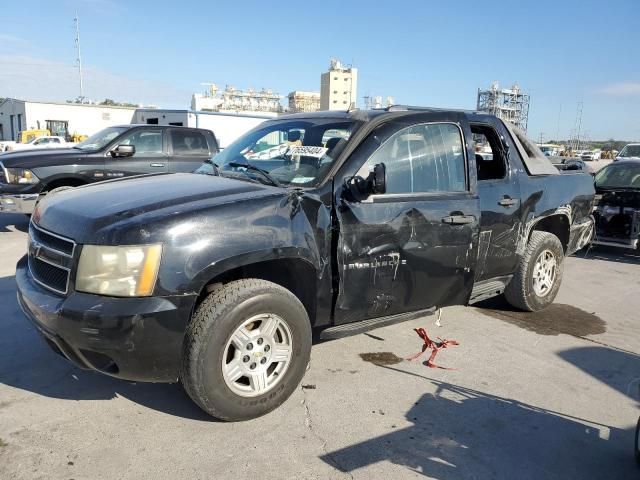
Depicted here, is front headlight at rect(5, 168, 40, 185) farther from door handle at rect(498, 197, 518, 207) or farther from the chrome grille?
door handle at rect(498, 197, 518, 207)

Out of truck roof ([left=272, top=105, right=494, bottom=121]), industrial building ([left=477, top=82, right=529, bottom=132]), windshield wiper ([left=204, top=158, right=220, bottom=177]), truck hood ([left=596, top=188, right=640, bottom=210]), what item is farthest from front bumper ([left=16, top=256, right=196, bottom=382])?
industrial building ([left=477, top=82, right=529, bottom=132])

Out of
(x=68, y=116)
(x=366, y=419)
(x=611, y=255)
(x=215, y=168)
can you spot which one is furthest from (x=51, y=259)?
(x=68, y=116)

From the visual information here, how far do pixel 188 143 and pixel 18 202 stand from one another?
312cm

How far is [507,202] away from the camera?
451cm

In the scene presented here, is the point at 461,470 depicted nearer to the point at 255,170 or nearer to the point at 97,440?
the point at 97,440

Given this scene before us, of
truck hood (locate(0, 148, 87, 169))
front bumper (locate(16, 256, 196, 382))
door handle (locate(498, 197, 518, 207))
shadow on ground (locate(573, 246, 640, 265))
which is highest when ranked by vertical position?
truck hood (locate(0, 148, 87, 169))

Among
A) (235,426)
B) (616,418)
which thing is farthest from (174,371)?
(616,418)

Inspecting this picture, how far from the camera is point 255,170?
3.76 meters

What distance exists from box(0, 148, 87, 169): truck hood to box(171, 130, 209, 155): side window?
5.39 feet

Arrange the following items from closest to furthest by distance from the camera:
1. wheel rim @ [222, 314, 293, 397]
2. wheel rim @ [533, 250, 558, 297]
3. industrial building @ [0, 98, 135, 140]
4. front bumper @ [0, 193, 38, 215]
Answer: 1. wheel rim @ [222, 314, 293, 397]
2. wheel rim @ [533, 250, 558, 297]
3. front bumper @ [0, 193, 38, 215]
4. industrial building @ [0, 98, 135, 140]

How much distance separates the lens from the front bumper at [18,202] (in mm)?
8070

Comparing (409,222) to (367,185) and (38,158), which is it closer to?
(367,185)

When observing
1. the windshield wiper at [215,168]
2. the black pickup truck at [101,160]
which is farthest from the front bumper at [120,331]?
the black pickup truck at [101,160]

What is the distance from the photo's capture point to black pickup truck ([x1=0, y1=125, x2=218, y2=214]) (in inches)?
320
